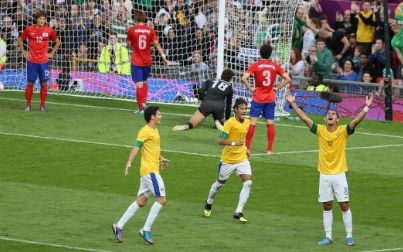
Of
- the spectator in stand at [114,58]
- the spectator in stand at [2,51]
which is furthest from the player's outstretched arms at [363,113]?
the spectator in stand at [2,51]

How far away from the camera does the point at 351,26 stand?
119 feet

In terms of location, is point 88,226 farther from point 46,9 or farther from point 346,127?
point 46,9

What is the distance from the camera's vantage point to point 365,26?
3559 centimetres

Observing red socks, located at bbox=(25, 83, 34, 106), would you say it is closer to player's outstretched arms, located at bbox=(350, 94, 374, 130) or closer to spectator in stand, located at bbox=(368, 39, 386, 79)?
spectator in stand, located at bbox=(368, 39, 386, 79)

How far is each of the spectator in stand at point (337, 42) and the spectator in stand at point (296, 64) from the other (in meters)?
0.86

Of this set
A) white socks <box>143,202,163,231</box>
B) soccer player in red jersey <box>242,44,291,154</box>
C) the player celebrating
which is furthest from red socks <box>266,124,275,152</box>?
white socks <box>143,202,163,231</box>

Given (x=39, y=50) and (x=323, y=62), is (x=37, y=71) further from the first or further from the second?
(x=323, y=62)

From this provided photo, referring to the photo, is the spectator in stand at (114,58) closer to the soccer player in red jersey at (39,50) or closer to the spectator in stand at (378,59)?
the soccer player in red jersey at (39,50)

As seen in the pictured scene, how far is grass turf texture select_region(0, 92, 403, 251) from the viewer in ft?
60.4

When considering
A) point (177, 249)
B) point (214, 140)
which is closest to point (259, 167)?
point (214, 140)

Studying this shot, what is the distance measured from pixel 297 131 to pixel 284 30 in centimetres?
389

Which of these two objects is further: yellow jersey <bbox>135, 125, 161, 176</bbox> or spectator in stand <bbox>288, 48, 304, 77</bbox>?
spectator in stand <bbox>288, 48, 304, 77</bbox>

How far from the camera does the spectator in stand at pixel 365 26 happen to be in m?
35.4

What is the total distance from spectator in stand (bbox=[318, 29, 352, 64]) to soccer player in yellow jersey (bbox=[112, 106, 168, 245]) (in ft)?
60.1
